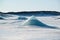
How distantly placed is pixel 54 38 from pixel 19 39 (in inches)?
24.1

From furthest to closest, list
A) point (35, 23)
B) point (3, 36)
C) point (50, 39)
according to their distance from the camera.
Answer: point (35, 23) → point (3, 36) → point (50, 39)

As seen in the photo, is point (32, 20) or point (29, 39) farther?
point (32, 20)

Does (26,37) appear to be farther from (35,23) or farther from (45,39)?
(35,23)

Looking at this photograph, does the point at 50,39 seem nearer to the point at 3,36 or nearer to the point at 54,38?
the point at 54,38

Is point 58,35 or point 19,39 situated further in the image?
point 58,35

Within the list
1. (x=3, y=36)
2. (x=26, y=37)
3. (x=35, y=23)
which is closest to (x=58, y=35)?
(x=26, y=37)

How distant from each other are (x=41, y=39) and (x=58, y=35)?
507mm

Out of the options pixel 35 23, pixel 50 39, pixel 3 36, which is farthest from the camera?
pixel 35 23

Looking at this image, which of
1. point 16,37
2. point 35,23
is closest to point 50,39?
point 16,37

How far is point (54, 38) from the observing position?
13.4 ft

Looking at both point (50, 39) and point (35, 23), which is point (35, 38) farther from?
point (35, 23)

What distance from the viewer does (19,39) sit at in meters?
3.99

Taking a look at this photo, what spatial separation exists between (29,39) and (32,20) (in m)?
2.14

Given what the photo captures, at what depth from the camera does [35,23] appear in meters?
6.05
